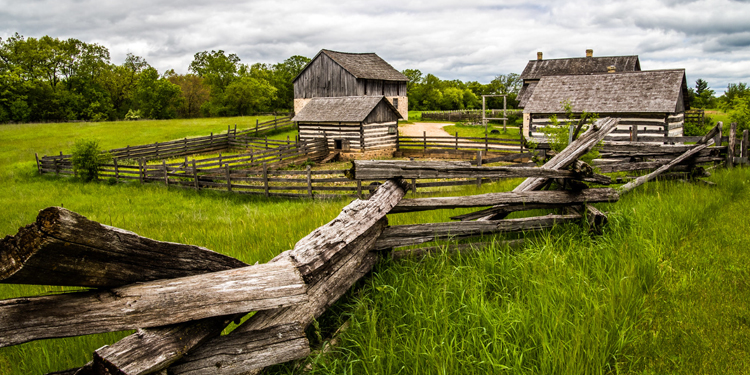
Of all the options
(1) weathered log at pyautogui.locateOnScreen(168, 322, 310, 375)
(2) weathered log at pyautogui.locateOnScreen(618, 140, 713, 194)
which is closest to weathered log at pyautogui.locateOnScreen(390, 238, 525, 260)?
(1) weathered log at pyautogui.locateOnScreen(168, 322, 310, 375)

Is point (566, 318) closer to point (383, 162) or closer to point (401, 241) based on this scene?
point (401, 241)

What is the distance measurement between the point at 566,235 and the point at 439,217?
164 cm

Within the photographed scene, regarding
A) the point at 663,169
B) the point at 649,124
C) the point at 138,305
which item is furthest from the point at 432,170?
the point at 649,124

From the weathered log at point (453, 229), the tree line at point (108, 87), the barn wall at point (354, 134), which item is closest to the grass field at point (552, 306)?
the weathered log at point (453, 229)

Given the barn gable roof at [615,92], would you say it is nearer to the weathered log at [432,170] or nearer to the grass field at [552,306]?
the grass field at [552,306]

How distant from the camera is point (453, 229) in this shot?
482cm

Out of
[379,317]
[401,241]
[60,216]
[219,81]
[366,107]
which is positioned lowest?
[379,317]

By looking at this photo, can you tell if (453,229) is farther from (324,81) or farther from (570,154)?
(324,81)

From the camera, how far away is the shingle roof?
127ft

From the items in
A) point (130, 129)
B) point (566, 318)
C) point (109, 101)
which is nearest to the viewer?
point (566, 318)

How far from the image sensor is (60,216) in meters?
1.92

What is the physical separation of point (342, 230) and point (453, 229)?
173 centimetres

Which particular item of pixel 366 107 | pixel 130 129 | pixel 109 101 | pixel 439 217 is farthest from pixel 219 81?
pixel 439 217

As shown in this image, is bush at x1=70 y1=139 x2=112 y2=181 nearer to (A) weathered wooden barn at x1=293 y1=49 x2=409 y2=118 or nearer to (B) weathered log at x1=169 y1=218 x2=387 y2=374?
(A) weathered wooden barn at x1=293 y1=49 x2=409 y2=118
